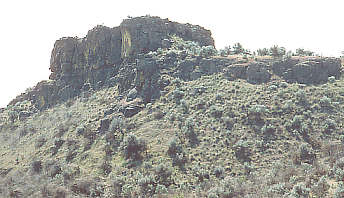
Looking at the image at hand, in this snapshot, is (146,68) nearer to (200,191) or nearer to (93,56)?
(93,56)

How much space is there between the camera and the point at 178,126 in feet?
102

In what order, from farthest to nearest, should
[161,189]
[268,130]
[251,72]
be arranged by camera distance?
[251,72] < [268,130] < [161,189]

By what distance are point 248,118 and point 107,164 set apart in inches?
617

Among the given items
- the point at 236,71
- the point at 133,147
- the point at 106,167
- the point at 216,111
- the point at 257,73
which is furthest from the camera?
the point at 236,71

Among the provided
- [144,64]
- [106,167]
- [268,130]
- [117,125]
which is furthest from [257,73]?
[106,167]

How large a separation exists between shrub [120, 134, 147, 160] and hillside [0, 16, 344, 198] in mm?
112

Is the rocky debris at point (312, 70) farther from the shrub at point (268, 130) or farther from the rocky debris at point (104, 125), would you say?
the rocky debris at point (104, 125)

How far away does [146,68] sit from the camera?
40094 mm

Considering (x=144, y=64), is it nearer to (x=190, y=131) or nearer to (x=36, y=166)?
(x=190, y=131)

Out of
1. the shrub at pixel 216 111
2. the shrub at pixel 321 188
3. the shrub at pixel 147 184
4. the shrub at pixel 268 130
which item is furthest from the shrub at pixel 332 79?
the shrub at pixel 147 184

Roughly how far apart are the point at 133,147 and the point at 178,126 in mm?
5585

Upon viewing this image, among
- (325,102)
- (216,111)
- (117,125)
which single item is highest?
(325,102)

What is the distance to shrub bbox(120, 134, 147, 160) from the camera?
1123 inches

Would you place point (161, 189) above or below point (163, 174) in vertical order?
below
